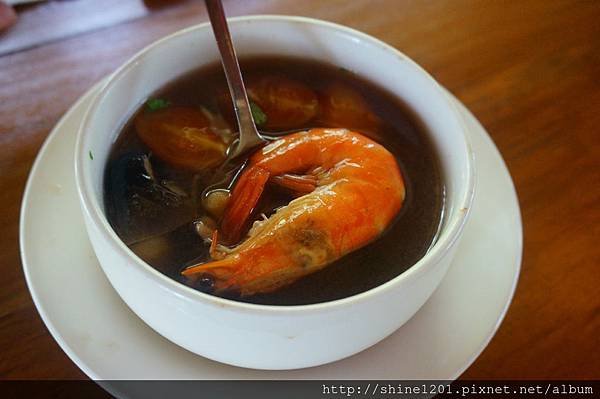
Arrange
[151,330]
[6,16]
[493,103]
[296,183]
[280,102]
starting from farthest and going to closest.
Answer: [6,16]
[493,103]
[280,102]
[296,183]
[151,330]

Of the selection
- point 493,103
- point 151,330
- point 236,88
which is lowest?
point 493,103

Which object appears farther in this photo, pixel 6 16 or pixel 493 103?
pixel 6 16

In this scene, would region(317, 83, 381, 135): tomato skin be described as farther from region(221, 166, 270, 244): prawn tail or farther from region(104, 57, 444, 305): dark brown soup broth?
region(221, 166, 270, 244): prawn tail

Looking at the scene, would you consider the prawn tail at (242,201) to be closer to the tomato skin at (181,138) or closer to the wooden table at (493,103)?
the tomato skin at (181,138)

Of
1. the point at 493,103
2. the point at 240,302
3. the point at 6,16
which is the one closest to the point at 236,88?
the point at 240,302

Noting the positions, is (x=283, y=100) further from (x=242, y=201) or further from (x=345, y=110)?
(x=242, y=201)

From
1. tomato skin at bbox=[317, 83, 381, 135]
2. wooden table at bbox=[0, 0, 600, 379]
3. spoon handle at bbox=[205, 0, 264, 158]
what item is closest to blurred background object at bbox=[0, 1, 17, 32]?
wooden table at bbox=[0, 0, 600, 379]
